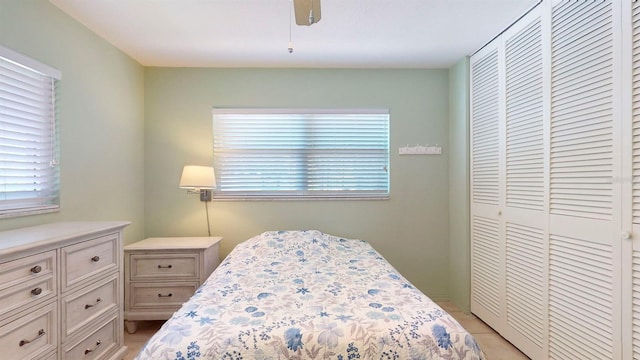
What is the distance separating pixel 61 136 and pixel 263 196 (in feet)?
→ 5.22

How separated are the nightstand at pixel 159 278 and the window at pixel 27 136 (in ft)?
2.56

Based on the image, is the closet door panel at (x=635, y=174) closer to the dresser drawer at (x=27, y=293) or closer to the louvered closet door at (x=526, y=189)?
the louvered closet door at (x=526, y=189)

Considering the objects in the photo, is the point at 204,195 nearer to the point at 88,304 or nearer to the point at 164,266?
the point at 164,266

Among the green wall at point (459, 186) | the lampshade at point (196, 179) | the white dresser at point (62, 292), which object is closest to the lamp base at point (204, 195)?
the lampshade at point (196, 179)

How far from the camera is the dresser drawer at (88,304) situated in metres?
1.65

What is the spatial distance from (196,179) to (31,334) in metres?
1.53

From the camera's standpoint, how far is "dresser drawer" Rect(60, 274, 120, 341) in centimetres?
165

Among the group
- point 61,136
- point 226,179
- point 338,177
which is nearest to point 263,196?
point 226,179

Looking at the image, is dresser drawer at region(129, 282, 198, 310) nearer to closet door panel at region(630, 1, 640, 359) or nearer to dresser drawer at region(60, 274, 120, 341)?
dresser drawer at region(60, 274, 120, 341)

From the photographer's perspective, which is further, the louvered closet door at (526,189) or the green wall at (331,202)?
the green wall at (331,202)

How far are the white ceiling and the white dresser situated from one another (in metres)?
1.39

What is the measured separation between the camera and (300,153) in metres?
3.21

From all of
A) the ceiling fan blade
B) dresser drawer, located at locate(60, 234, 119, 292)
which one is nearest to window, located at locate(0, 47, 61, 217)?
dresser drawer, located at locate(60, 234, 119, 292)

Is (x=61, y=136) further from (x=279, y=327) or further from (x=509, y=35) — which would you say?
(x=509, y=35)
